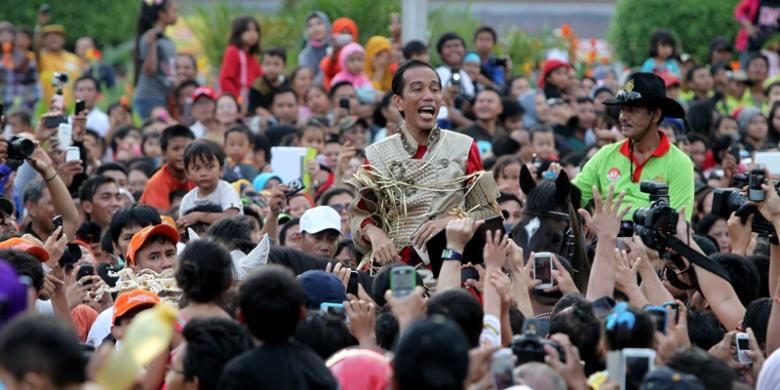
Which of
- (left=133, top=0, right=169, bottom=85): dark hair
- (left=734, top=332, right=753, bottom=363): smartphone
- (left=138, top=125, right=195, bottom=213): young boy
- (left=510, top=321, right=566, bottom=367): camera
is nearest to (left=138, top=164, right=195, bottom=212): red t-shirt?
(left=138, top=125, right=195, bottom=213): young boy

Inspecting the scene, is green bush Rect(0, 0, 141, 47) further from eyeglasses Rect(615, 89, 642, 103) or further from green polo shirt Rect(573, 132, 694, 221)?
eyeglasses Rect(615, 89, 642, 103)

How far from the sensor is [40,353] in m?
4.89

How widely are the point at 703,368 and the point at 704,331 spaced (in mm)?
2096

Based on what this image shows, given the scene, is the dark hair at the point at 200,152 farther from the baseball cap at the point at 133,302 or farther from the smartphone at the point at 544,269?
the smartphone at the point at 544,269

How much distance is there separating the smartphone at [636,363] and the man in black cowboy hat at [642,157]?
13.3 ft

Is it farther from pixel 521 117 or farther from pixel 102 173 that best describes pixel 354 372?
pixel 521 117

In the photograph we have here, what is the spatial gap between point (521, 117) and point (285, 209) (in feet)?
16.1

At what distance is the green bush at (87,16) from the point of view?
2670cm

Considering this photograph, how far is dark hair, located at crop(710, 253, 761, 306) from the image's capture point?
9.38m

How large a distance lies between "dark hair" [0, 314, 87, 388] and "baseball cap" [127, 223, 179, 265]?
15.4 feet

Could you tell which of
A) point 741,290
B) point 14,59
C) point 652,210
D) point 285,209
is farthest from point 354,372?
point 14,59

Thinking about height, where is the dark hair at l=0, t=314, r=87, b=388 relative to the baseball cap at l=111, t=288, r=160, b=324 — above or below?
above

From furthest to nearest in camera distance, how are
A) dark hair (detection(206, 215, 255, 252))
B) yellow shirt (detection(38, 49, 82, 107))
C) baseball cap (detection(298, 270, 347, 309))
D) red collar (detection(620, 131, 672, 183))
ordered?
yellow shirt (detection(38, 49, 82, 107)) < red collar (detection(620, 131, 672, 183)) < dark hair (detection(206, 215, 255, 252)) < baseball cap (detection(298, 270, 347, 309))

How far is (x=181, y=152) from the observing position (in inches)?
506
